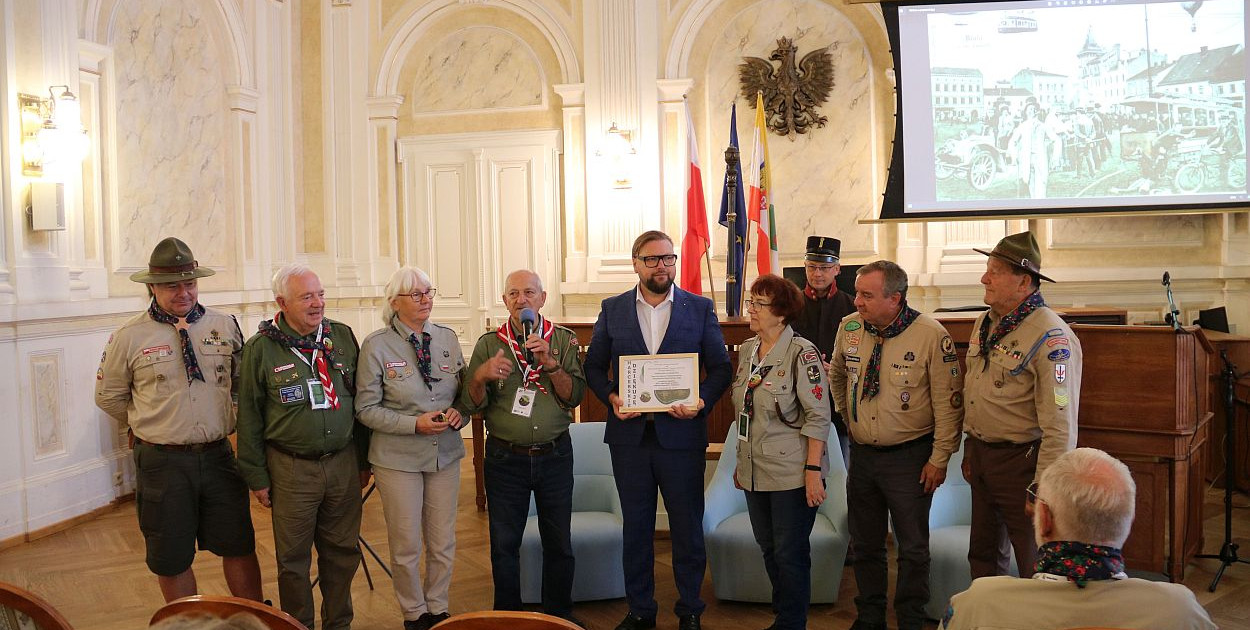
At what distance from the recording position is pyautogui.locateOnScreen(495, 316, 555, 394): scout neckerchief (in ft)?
11.7

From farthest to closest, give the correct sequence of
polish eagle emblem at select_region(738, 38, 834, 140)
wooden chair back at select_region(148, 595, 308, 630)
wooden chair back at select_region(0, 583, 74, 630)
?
polish eagle emblem at select_region(738, 38, 834, 140) → wooden chair back at select_region(0, 583, 74, 630) → wooden chair back at select_region(148, 595, 308, 630)

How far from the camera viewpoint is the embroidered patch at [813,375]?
3447 mm

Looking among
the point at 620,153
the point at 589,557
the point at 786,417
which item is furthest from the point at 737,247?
the point at 786,417

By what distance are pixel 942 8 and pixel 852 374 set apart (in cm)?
429

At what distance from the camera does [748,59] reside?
314 inches

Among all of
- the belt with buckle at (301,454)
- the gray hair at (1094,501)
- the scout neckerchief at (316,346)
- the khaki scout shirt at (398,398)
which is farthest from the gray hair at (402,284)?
the gray hair at (1094,501)

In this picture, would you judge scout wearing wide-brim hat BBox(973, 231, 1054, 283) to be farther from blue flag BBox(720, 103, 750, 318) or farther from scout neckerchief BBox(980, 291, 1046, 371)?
blue flag BBox(720, 103, 750, 318)

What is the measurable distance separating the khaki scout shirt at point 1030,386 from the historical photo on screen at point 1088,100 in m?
3.96

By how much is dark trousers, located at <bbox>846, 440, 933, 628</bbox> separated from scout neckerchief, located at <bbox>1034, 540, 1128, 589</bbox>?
55.2 inches

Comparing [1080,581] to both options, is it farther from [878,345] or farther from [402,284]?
[402,284]

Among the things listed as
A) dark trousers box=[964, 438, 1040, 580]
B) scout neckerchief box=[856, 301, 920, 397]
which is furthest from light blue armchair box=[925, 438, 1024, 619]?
scout neckerchief box=[856, 301, 920, 397]

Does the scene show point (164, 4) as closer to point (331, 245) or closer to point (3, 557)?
point (331, 245)

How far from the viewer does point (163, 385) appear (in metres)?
3.40

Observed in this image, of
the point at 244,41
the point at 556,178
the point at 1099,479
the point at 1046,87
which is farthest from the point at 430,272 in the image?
the point at 1099,479
